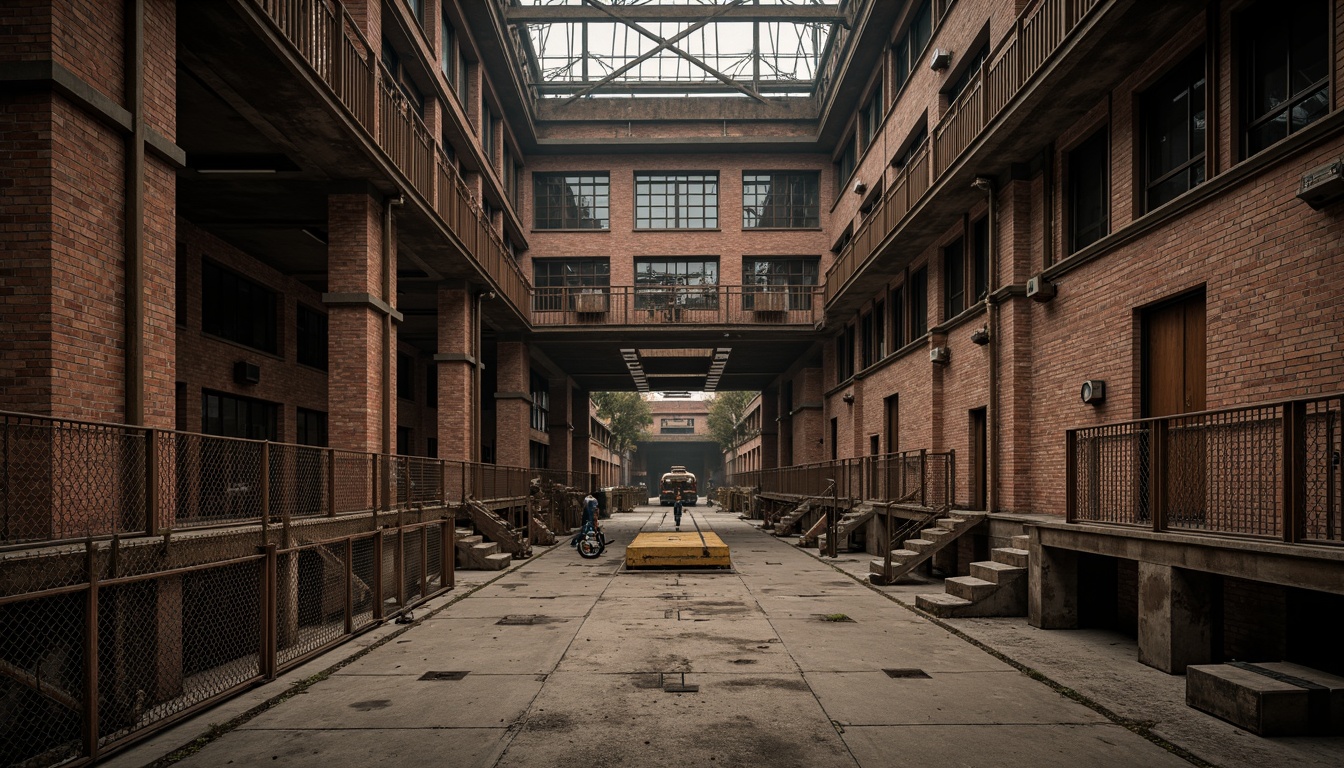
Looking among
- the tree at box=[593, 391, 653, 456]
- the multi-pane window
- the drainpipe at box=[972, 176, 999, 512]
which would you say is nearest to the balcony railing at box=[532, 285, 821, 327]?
the drainpipe at box=[972, 176, 999, 512]

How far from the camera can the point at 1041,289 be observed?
14453 millimetres

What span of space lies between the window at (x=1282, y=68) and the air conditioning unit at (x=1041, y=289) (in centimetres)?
473

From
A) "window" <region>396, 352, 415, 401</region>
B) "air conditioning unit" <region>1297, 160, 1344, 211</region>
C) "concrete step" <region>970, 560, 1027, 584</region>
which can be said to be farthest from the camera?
"window" <region>396, 352, 415, 401</region>

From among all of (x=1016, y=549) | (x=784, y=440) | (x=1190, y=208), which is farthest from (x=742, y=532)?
(x=1190, y=208)

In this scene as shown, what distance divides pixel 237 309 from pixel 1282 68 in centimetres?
1933

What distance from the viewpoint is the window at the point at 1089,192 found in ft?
43.4

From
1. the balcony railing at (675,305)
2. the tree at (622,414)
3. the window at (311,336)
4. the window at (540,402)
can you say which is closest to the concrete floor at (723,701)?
the window at (311,336)

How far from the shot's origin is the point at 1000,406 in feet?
51.5

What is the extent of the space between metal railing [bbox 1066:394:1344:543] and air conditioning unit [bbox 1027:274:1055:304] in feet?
13.2

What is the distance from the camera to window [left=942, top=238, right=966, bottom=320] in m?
19.5

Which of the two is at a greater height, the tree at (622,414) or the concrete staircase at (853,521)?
the tree at (622,414)

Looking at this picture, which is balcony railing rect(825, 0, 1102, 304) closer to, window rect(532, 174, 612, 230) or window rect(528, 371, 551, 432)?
window rect(532, 174, 612, 230)

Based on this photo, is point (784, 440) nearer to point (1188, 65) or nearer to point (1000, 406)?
point (1000, 406)

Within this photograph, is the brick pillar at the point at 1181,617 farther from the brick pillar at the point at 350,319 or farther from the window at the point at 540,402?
the window at the point at 540,402
